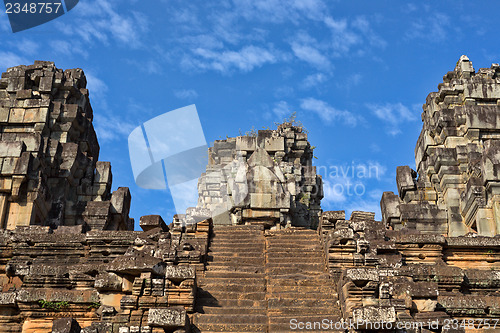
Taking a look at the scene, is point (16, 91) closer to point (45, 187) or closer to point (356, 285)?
point (45, 187)

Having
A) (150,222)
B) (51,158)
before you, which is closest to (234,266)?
(150,222)

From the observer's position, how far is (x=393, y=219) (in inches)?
1097

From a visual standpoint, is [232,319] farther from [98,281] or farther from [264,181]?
[264,181]

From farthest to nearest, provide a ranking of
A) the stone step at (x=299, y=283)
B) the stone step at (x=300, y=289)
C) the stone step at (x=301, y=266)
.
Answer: the stone step at (x=301, y=266) → the stone step at (x=299, y=283) → the stone step at (x=300, y=289)

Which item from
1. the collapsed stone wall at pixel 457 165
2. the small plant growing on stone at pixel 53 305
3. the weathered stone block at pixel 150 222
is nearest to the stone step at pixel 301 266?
the weathered stone block at pixel 150 222

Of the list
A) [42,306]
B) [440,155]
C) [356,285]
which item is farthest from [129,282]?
[440,155]

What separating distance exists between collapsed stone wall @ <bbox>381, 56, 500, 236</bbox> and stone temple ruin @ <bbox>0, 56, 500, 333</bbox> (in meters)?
0.06

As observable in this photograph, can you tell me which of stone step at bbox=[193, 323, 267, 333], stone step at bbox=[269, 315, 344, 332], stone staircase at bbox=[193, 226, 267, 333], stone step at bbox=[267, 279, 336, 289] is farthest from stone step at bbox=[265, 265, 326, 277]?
stone step at bbox=[193, 323, 267, 333]

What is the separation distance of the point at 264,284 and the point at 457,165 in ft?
42.4

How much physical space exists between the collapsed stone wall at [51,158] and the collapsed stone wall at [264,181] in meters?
4.51

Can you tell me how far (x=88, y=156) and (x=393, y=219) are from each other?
44.2 ft

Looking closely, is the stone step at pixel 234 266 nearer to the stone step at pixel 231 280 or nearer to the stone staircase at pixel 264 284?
the stone staircase at pixel 264 284

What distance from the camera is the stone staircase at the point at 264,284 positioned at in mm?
16641

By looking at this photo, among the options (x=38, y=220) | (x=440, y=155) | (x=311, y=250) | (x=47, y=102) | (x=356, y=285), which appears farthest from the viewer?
(x=47, y=102)
